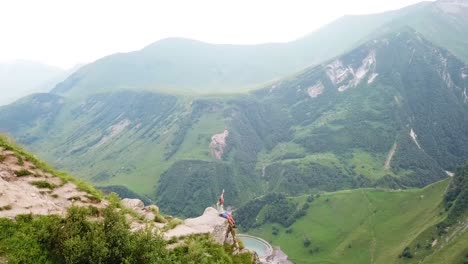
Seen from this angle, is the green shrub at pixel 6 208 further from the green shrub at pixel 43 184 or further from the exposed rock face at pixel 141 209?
the exposed rock face at pixel 141 209

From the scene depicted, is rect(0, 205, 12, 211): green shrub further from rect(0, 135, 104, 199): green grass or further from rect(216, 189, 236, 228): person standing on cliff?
rect(216, 189, 236, 228): person standing on cliff

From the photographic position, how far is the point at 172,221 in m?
32.9

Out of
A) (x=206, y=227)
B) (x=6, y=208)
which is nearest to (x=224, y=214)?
(x=206, y=227)

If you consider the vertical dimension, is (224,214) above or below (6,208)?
below

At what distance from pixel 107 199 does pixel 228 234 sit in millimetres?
10387

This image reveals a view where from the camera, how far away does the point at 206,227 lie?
108 feet

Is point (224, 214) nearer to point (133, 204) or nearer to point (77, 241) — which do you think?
point (133, 204)

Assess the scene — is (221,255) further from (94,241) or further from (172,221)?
(94,241)

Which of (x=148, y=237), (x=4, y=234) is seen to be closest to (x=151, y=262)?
(x=148, y=237)

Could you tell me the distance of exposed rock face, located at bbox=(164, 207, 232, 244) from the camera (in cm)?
3078

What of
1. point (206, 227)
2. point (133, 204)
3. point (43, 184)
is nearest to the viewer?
point (43, 184)

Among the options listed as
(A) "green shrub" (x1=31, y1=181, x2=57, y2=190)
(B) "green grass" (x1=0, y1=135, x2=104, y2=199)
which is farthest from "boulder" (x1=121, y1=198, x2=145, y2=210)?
(A) "green shrub" (x1=31, y1=181, x2=57, y2=190)

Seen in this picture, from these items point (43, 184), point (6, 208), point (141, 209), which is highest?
point (6, 208)

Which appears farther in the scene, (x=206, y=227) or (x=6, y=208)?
(x=206, y=227)
